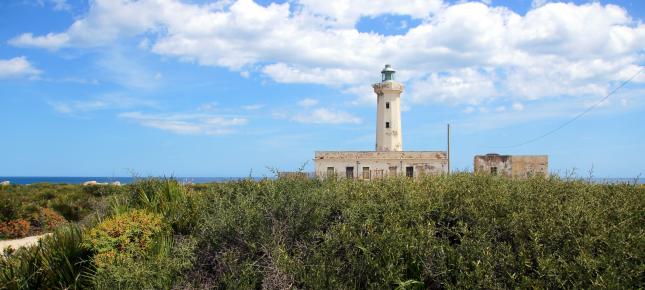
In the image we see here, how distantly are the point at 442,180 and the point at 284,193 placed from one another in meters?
3.49

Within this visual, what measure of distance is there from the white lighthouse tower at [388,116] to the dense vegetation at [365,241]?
113 ft

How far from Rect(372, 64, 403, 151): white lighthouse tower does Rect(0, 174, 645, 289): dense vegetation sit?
34.5 metres

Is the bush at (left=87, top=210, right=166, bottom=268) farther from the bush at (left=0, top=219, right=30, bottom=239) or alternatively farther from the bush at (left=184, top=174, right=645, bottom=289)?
the bush at (left=0, top=219, right=30, bottom=239)

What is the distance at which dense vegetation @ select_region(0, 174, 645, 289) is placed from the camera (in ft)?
20.2

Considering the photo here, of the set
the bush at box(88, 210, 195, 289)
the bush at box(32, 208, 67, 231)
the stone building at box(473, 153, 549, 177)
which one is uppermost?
the stone building at box(473, 153, 549, 177)

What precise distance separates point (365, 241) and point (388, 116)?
38541mm

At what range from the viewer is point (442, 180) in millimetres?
10320

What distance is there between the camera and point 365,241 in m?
6.95

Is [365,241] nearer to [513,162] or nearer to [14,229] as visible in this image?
[14,229]

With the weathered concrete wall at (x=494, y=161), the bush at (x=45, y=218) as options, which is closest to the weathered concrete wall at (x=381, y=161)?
the weathered concrete wall at (x=494, y=161)

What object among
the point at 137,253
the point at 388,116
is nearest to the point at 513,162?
the point at 388,116

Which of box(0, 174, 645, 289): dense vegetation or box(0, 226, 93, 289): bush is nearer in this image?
box(0, 174, 645, 289): dense vegetation

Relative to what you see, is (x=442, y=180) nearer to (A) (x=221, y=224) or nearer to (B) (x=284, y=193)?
(B) (x=284, y=193)

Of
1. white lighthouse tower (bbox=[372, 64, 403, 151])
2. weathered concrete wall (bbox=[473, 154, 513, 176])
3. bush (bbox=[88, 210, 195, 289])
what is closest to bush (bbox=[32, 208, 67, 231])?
bush (bbox=[88, 210, 195, 289])
